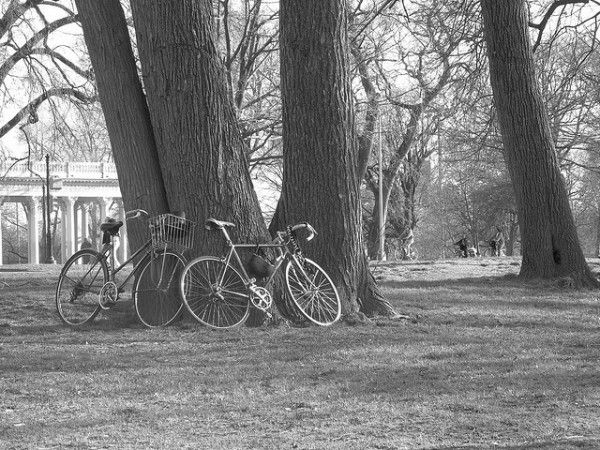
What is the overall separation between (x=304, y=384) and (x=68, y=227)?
249 feet

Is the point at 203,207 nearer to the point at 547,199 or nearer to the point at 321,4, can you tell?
the point at 321,4

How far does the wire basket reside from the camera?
9.60 meters

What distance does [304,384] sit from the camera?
6777mm

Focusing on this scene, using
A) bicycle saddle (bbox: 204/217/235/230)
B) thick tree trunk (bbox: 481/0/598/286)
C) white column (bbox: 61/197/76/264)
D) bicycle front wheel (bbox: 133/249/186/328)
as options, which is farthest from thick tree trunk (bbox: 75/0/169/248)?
white column (bbox: 61/197/76/264)

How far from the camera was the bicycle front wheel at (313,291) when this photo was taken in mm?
10055

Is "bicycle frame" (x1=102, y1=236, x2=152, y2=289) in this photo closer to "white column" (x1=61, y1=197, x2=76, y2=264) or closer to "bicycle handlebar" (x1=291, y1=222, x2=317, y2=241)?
"bicycle handlebar" (x1=291, y1=222, x2=317, y2=241)

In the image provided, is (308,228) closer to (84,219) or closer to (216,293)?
(216,293)

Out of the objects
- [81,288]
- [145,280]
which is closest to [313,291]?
[145,280]

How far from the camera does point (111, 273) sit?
1021cm

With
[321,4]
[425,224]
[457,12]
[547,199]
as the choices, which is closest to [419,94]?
[457,12]

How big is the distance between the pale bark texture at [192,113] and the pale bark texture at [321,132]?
695mm

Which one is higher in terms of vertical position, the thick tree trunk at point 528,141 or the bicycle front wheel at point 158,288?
the thick tree trunk at point 528,141

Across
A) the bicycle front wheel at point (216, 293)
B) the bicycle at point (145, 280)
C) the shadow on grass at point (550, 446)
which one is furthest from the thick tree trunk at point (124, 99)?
the shadow on grass at point (550, 446)

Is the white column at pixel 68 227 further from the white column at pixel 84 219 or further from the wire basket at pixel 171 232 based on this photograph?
the wire basket at pixel 171 232
